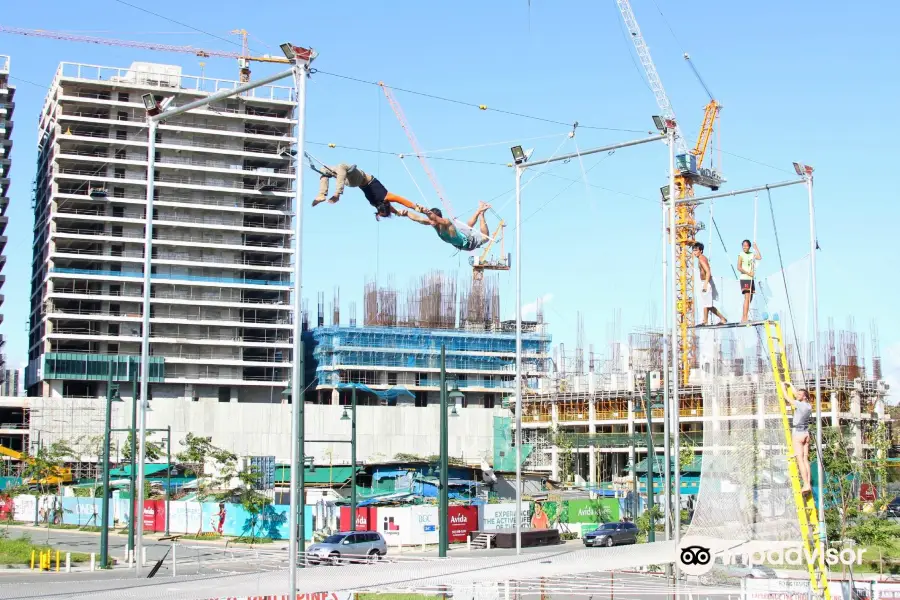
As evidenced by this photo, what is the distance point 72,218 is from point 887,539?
294ft

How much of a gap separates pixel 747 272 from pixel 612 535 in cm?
2521

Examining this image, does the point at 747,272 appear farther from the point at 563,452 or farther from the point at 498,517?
the point at 563,452

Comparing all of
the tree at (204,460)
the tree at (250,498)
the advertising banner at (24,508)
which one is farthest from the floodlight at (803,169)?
the advertising banner at (24,508)

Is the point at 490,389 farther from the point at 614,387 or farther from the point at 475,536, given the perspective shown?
the point at 475,536

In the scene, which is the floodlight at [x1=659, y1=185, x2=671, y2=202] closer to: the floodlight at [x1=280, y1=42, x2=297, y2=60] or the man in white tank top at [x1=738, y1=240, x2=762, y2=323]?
the man in white tank top at [x1=738, y1=240, x2=762, y2=323]

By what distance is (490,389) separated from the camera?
127 meters

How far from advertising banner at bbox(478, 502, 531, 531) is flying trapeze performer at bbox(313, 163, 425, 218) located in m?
21.0

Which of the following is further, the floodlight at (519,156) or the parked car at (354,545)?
the parked car at (354,545)

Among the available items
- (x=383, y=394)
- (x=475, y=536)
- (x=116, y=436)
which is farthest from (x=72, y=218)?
(x=475, y=536)

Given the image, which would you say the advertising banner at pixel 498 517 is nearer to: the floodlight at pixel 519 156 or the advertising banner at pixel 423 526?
the advertising banner at pixel 423 526

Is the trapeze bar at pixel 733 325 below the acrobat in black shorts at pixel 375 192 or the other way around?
below

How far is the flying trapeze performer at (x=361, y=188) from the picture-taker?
1256 inches

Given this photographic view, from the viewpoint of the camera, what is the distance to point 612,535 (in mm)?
46750

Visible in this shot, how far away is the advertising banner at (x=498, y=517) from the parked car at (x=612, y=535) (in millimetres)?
6621
